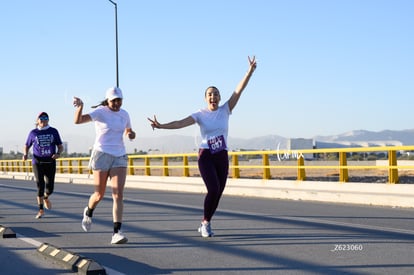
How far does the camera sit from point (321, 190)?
14.7 metres

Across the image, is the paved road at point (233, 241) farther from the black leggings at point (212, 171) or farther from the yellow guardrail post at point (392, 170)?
Answer: the yellow guardrail post at point (392, 170)

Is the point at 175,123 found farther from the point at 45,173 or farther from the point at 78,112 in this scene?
the point at 45,173

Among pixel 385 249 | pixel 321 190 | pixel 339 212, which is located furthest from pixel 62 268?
pixel 321 190

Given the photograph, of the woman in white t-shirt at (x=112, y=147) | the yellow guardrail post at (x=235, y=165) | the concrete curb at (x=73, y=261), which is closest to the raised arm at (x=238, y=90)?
the woman in white t-shirt at (x=112, y=147)

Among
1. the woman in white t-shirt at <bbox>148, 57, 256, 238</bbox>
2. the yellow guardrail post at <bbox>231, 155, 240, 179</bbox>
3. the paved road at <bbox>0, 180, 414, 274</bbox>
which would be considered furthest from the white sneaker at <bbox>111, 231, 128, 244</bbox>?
the yellow guardrail post at <bbox>231, 155, 240, 179</bbox>

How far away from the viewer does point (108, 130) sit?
7641 millimetres

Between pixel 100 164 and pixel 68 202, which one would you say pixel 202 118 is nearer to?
pixel 100 164

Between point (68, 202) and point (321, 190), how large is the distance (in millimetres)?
5562

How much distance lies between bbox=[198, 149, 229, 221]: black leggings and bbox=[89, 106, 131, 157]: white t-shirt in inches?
36.8

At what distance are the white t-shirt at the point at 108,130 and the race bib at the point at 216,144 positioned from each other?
1.00 m

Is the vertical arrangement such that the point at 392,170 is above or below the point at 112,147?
below

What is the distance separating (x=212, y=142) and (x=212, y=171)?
13.1 inches

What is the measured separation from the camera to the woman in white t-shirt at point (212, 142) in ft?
26.0

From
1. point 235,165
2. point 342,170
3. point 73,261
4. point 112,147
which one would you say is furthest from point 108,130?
point 235,165
